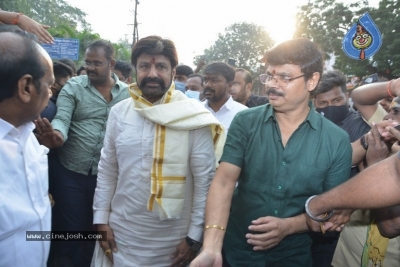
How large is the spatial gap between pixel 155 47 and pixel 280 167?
47.0 inches

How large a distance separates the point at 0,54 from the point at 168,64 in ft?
3.92

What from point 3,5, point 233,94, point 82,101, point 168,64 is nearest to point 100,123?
point 82,101

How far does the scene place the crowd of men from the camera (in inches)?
58.9

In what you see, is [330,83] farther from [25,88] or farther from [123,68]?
[123,68]

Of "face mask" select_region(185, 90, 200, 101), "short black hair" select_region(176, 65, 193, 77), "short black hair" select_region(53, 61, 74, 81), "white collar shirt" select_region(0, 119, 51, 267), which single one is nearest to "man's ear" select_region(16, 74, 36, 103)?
"white collar shirt" select_region(0, 119, 51, 267)

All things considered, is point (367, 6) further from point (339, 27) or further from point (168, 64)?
point (168, 64)

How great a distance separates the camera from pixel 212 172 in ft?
7.45

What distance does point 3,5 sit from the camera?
67.6ft

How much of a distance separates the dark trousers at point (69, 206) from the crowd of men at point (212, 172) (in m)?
0.49

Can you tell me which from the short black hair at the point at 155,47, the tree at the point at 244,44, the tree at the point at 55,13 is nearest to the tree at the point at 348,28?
the tree at the point at 244,44

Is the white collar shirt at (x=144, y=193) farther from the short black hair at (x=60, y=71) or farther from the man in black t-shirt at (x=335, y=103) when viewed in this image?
the short black hair at (x=60, y=71)

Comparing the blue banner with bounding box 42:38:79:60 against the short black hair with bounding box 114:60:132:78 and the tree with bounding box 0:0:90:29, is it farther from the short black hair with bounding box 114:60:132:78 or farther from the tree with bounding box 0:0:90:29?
the tree with bounding box 0:0:90:29

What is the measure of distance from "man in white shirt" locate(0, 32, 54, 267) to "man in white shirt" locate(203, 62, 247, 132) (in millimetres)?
2745

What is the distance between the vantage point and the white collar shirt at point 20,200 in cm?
143
